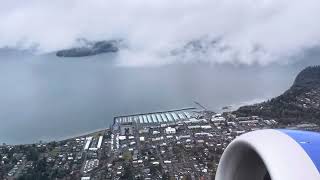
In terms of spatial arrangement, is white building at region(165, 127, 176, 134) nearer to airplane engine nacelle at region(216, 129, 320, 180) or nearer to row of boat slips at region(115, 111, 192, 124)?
row of boat slips at region(115, 111, 192, 124)

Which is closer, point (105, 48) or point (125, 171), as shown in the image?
point (125, 171)

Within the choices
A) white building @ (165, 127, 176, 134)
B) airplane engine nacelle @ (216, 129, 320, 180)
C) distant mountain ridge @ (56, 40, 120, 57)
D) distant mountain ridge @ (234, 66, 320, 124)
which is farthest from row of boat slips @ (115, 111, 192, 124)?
distant mountain ridge @ (56, 40, 120, 57)

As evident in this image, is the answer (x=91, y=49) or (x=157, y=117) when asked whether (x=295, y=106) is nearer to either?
(x=157, y=117)

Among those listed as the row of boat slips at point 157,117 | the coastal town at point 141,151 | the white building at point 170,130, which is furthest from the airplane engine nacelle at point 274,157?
the row of boat slips at point 157,117

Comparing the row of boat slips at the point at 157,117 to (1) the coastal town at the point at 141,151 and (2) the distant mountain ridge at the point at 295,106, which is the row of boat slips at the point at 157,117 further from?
(2) the distant mountain ridge at the point at 295,106

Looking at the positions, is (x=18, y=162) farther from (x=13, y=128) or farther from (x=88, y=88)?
(x=88, y=88)

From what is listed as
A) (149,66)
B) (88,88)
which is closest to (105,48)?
(149,66)

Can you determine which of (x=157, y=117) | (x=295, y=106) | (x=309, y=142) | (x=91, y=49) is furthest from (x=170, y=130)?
(x=91, y=49)
